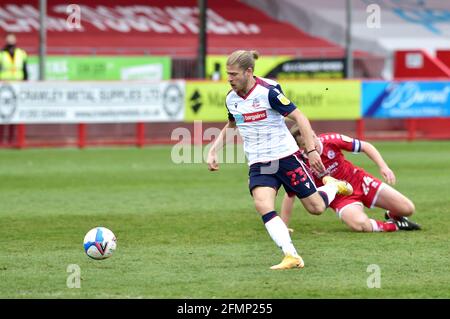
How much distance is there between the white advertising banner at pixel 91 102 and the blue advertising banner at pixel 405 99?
4.26m

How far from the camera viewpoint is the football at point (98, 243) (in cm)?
952

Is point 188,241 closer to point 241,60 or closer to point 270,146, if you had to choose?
point 270,146

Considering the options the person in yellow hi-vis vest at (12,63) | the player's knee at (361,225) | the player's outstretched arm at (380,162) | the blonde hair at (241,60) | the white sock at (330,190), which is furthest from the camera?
the person in yellow hi-vis vest at (12,63)

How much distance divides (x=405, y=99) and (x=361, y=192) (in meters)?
13.0

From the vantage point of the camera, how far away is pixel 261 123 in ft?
31.2

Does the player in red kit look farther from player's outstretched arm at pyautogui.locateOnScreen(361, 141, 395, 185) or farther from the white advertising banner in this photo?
the white advertising banner

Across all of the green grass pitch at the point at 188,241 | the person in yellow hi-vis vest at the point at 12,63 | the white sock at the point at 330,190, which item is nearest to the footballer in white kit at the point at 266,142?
the white sock at the point at 330,190

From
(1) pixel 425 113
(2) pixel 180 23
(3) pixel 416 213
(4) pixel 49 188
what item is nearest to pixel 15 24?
(2) pixel 180 23

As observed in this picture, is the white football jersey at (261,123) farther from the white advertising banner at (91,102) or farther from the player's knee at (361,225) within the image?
the white advertising banner at (91,102)

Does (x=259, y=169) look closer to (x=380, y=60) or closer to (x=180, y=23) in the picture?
(x=380, y=60)

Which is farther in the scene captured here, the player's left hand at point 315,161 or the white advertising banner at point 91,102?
the white advertising banner at point 91,102

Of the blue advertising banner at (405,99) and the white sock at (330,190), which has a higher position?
the blue advertising banner at (405,99)

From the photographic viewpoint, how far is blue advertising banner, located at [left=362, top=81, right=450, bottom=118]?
79.8 ft

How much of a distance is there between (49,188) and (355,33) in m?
21.8
